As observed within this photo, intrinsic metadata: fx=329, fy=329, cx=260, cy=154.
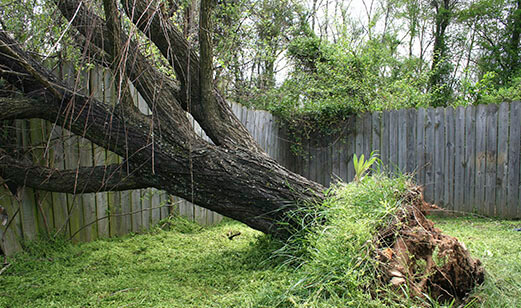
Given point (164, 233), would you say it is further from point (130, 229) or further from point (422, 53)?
point (422, 53)

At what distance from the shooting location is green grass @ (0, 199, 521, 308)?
165 cm

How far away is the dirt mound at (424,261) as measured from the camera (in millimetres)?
1609

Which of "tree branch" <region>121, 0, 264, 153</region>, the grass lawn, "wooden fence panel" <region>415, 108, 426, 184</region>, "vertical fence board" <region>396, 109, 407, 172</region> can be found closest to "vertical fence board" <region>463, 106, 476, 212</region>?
"wooden fence panel" <region>415, 108, 426, 184</region>

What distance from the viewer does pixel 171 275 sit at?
2.18 m

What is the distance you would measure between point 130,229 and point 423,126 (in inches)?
169

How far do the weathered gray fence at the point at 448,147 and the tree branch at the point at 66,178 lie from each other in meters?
2.40

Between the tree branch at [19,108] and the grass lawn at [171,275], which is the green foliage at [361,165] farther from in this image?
the tree branch at [19,108]

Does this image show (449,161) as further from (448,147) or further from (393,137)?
(393,137)

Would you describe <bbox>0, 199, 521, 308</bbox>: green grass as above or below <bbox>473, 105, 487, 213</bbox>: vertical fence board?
below

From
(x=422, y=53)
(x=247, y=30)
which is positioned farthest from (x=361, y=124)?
(x=422, y=53)

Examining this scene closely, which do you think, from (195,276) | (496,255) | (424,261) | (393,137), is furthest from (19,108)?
(393,137)

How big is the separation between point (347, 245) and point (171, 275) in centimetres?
118

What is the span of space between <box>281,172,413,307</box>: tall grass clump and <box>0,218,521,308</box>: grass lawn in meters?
0.06

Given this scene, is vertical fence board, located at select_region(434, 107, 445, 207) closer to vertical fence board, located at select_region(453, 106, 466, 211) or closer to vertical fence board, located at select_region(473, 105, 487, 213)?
vertical fence board, located at select_region(453, 106, 466, 211)
